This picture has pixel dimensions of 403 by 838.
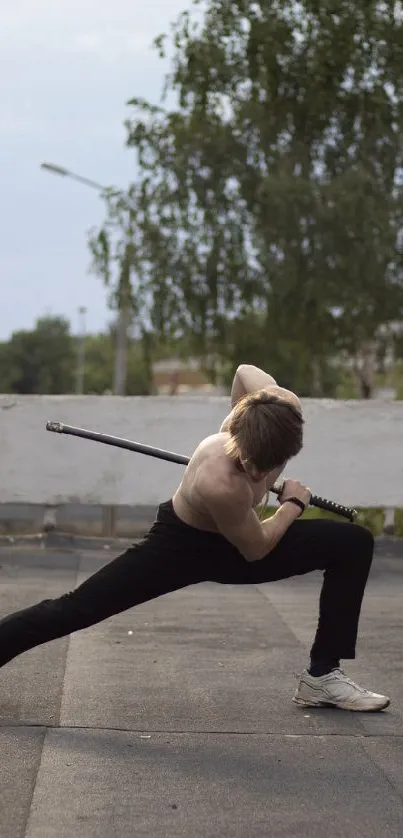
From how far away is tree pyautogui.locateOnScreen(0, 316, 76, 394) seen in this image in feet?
319

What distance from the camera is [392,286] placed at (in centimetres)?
2928

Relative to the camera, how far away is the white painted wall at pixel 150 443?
12891 mm

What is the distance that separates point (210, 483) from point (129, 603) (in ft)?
2.18

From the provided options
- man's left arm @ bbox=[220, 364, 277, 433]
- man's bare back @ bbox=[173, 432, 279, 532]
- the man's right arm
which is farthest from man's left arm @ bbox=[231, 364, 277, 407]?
the man's right arm

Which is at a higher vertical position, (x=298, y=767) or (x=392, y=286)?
(x=392, y=286)

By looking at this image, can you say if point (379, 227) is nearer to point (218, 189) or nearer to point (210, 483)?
point (218, 189)

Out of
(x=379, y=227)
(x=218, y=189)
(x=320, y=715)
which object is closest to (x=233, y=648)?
(x=320, y=715)

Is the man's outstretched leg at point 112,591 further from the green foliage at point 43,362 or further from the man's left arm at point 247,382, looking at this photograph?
the green foliage at point 43,362

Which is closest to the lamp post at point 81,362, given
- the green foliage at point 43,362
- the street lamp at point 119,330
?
the green foliage at point 43,362

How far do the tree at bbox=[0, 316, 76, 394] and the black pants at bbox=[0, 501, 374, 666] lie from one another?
90336 mm

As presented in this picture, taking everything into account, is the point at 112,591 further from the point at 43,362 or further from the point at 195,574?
the point at 43,362

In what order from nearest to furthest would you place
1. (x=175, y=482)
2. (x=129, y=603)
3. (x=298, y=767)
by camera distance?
(x=298, y=767), (x=129, y=603), (x=175, y=482)

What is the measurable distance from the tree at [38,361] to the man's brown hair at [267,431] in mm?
91002

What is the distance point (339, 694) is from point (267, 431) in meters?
1.42
